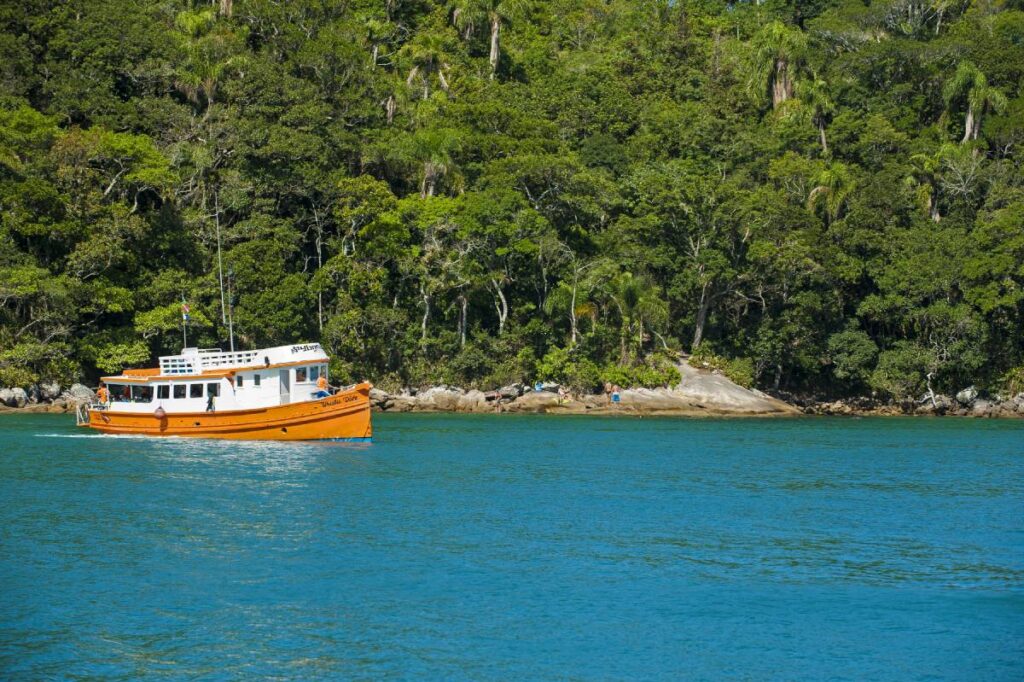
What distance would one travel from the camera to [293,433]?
45344 millimetres

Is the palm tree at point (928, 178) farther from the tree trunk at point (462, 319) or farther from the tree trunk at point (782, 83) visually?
the tree trunk at point (462, 319)

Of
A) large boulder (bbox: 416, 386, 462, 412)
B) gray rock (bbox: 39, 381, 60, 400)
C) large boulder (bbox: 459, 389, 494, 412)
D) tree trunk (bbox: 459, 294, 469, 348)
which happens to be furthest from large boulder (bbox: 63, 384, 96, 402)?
tree trunk (bbox: 459, 294, 469, 348)

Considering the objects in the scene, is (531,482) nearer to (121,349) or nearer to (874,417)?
(121,349)

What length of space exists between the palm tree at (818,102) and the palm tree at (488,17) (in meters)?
22.4

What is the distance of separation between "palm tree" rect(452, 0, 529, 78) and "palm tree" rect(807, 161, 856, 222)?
2734 cm

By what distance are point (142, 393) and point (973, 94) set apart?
54.6 metres

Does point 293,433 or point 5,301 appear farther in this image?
point 5,301

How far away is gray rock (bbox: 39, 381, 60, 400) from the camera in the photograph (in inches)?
2317

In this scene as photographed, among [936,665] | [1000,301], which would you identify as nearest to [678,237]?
[1000,301]

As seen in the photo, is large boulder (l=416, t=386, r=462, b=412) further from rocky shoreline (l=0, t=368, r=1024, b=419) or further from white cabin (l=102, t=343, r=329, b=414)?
white cabin (l=102, t=343, r=329, b=414)

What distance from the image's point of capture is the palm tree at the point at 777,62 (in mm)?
81375

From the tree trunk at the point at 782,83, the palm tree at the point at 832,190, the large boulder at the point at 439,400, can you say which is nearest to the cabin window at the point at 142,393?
the large boulder at the point at 439,400

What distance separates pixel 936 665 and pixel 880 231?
5403cm

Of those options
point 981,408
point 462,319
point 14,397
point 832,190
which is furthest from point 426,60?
point 981,408
